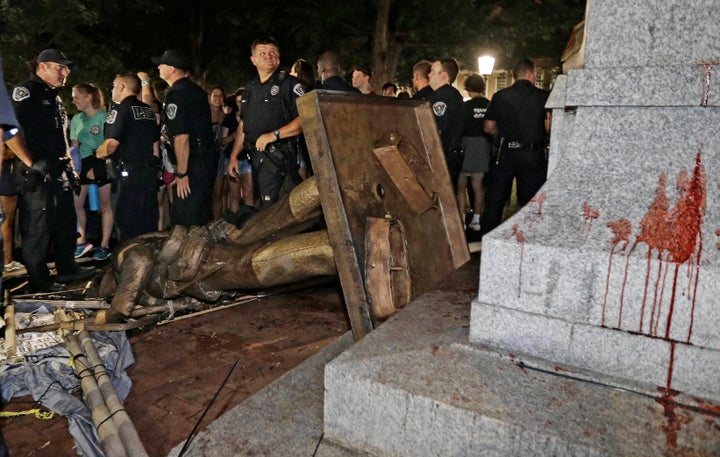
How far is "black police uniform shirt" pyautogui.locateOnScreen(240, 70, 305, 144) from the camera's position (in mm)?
5062

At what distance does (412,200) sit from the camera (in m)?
3.44

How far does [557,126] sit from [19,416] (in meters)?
3.12

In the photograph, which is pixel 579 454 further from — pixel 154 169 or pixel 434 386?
pixel 154 169

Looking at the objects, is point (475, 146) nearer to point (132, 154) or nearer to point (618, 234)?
point (132, 154)

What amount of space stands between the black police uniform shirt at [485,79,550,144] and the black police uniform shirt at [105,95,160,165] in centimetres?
375

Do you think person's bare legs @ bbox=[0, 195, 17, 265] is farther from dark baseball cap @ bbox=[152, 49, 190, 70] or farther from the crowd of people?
dark baseball cap @ bbox=[152, 49, 190, 70]

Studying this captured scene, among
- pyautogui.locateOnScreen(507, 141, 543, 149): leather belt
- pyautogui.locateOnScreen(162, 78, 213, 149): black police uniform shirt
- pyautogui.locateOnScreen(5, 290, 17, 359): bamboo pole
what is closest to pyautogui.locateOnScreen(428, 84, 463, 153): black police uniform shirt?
pyautogui.locateOnScreen(507, 141, 543, 149): leather belt

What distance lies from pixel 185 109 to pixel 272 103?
104 cm

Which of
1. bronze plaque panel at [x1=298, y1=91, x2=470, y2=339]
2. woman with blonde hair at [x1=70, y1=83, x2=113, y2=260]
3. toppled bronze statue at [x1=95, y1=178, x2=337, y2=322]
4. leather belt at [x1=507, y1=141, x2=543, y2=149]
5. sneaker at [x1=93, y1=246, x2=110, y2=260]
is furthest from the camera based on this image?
woman with blonde hair at [x1=70, y1=83, x2=113, y2=260]

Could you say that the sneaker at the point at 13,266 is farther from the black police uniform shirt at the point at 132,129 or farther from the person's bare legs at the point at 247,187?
the person's bare legs at the point at 247,187

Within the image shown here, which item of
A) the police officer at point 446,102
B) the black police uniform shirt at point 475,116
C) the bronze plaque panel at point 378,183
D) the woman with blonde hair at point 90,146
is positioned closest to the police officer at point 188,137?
the woman with blonde hair at point 90,146

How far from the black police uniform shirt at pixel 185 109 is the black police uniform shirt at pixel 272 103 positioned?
27.1 inches

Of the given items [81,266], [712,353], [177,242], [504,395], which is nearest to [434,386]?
[504,395]

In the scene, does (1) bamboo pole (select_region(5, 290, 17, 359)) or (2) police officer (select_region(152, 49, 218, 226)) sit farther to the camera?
(2) police officer (select_region(152, 49, 218, 226))
